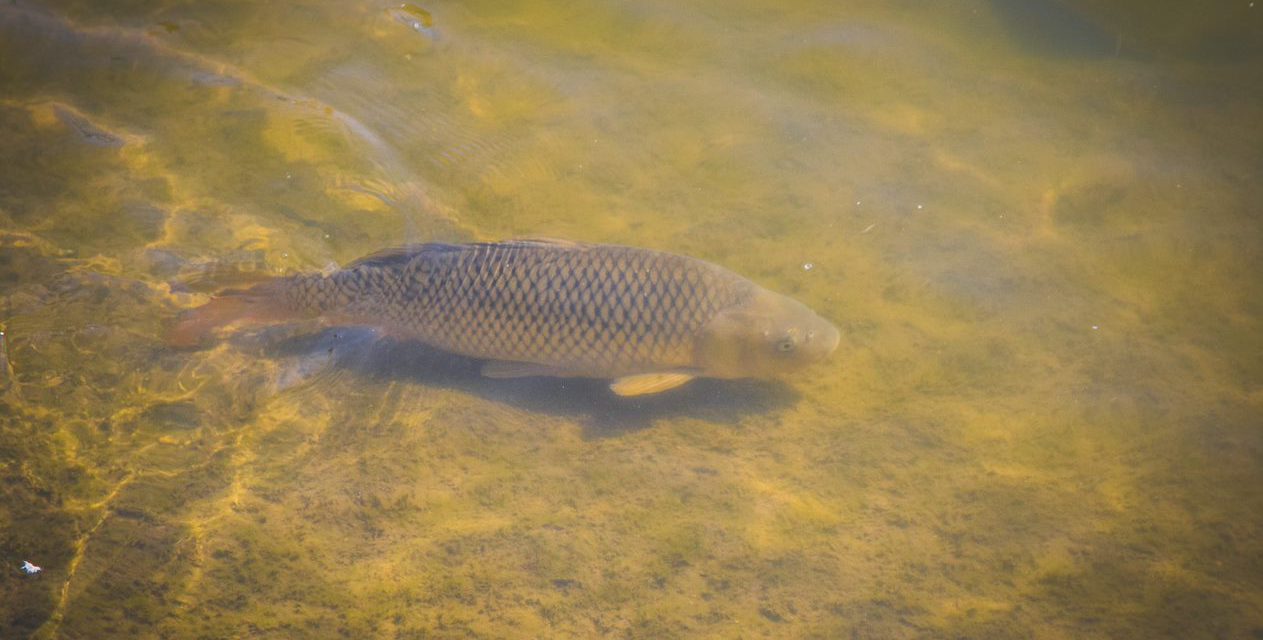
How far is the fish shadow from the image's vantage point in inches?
147

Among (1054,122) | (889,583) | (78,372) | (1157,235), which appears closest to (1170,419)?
(1157,235)

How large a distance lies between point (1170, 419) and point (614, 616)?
120 inches

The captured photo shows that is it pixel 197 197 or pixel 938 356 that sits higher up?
pixel 197 197

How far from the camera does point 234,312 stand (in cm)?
370

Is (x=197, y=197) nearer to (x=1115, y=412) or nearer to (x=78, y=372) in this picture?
(x=78, y=372)

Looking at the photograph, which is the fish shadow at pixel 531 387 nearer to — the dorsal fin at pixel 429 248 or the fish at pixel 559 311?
the fish at pixel 559 311

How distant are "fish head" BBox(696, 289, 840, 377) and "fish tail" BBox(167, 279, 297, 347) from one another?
7.35 ft

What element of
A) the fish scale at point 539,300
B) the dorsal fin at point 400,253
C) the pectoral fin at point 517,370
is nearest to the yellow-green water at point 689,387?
the pectoral fin at point 517,370

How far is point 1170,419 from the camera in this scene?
364 cm

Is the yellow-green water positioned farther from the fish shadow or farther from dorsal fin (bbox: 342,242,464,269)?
dorsal fin (bbox: 342,242,464,269)

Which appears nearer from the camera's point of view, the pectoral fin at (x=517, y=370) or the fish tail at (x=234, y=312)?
the fish tail at (x=234, y=312)

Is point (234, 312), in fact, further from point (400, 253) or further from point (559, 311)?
point (559, 311)

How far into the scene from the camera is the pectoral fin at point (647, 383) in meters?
3.65

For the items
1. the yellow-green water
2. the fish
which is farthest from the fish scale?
the yellow-green water
